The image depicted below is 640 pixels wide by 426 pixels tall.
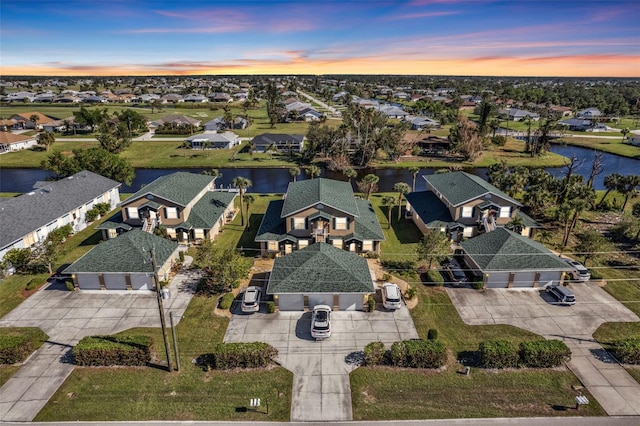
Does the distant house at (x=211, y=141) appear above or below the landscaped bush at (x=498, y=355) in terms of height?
above

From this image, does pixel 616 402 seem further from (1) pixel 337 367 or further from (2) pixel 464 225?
(2) pixel 464 225

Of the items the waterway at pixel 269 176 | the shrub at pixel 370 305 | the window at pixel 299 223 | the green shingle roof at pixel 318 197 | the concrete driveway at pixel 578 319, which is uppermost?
the green shingle roof at pixel 318 197

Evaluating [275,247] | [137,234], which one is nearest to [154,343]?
[137,234]

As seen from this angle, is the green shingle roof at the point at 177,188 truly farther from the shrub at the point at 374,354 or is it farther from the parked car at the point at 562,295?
the parked car at the point at 562,295

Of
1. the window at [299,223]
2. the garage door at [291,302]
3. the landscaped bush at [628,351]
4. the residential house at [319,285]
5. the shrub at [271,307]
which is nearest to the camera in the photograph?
the landscaped bush at [628,351]

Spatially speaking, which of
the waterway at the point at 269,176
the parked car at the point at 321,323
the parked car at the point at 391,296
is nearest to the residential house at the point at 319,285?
the parked car at the point at 321,323

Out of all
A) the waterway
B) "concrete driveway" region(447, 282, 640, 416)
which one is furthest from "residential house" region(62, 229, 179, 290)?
the waterway

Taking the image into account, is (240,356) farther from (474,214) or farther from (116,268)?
(474,214)
